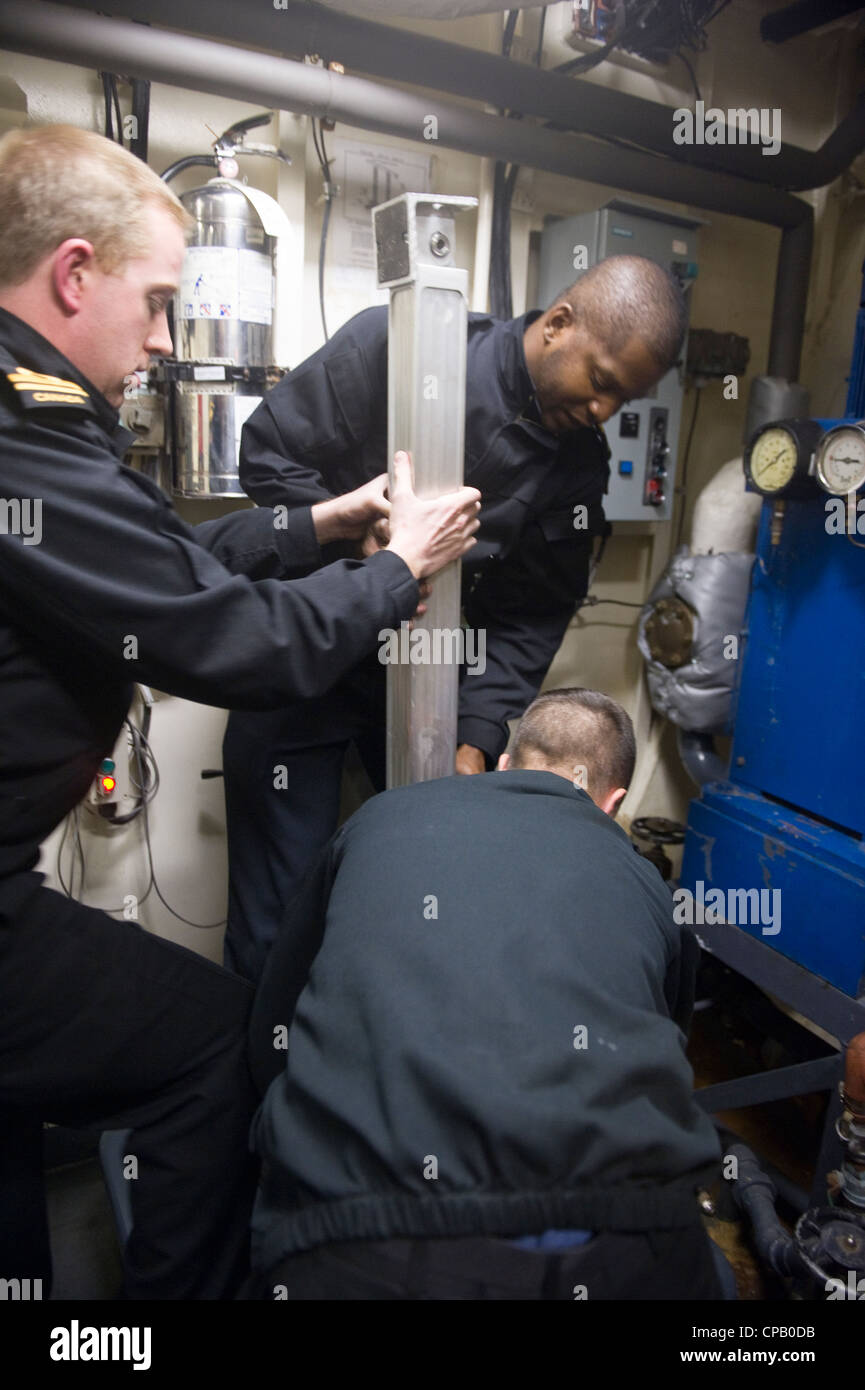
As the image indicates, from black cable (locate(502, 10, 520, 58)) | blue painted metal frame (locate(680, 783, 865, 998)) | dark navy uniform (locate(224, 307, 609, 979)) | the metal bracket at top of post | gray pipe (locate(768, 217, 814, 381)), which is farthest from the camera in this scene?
gray pipe (locate(768, 217, 814, 381))

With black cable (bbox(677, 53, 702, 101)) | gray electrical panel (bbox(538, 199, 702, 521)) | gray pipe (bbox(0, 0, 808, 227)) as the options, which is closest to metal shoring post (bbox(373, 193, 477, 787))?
gray pipe (bbox(0, 0, 808, 227))

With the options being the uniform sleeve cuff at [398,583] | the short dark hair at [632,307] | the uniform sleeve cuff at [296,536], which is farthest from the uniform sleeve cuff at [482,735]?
the short dark hair at [632,307]

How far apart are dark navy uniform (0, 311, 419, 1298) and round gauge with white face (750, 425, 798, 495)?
1132 mm

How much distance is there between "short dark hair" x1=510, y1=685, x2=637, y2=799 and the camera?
129 centimetres

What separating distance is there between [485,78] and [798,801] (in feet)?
5.67

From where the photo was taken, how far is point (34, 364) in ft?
3.43

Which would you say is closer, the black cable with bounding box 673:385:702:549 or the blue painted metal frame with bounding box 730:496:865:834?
the blue painted metal frame with bounding box 730:496:865:834

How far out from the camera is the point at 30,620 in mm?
1049

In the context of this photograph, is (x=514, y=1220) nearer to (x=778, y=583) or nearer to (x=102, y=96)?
(x=778, y=583)

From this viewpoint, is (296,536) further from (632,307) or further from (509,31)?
(509,31)

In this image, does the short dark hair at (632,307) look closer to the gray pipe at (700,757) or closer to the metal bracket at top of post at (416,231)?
the metal bracket at top of post at (416,231)

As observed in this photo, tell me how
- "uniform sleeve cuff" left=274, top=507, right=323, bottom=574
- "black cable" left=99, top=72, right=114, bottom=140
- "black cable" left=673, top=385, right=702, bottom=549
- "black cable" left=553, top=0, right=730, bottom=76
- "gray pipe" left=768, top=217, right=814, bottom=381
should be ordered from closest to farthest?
"uniform sleeve cuff" left=274, top=507, right=323, bottom=574, "black cable" left=99, top=72, right=114, bottom=140, "black cable" left=553, top=0, right=730, bottom=76, "gray pipe" left=768, top=217, right=814, bottom=381, "black cable" left=673, top=385, right=702, bottom=549

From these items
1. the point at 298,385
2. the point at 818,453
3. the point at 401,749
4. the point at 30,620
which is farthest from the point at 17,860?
the point at 818,453

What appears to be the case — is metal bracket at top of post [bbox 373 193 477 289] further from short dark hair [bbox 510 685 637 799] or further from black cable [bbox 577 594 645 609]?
black cable [bbox 577 594 645 609]
